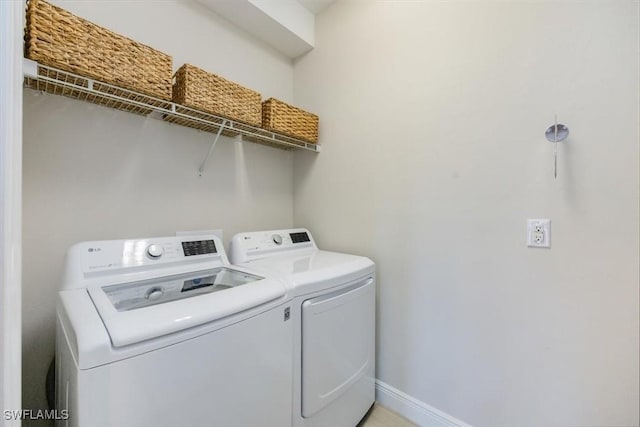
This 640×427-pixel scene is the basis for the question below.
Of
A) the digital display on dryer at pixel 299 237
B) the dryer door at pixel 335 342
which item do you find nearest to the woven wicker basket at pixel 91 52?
the digital display on dryer at pixel 299 237

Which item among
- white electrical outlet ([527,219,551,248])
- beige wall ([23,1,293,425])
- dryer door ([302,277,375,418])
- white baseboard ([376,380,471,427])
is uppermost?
beige wall ([23,1,293,425])

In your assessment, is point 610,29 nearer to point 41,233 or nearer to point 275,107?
point 275,107

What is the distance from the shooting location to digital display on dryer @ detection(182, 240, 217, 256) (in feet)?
4.58

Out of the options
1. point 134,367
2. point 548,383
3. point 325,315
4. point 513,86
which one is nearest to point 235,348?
point 134,367

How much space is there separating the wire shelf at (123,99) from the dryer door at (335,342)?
111cm

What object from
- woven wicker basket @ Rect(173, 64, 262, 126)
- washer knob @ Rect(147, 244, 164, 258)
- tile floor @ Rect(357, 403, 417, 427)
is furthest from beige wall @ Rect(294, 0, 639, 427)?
washer knob @ Rect(147, 244, 164, 258)

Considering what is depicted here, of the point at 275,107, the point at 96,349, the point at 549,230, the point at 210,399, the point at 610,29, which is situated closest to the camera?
the point at 96,349

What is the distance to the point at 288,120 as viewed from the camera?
1.84m

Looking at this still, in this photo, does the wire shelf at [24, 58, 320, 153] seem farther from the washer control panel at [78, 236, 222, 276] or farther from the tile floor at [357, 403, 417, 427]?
the tile floor at [357, 403, 417, 427]

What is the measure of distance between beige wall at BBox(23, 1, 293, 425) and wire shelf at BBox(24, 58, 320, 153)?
0.19 ft

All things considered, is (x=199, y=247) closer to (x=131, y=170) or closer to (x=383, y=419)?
(x=131, y=170)

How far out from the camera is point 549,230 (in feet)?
3.89

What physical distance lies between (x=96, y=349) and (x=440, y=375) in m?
1.57

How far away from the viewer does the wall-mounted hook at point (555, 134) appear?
1.14 m
